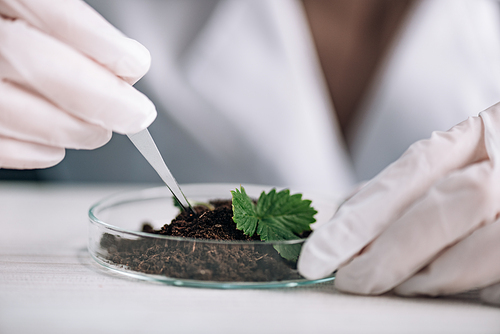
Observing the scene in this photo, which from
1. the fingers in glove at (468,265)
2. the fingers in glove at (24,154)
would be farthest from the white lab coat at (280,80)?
the fingers in glove at (468,265)

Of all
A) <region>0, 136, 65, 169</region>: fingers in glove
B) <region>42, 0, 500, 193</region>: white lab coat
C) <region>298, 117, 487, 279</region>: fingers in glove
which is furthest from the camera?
<region>42, 0, 500, 193</region>: white lab coat

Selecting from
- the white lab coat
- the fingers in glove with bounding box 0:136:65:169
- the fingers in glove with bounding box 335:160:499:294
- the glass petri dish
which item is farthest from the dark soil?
the white lab coat

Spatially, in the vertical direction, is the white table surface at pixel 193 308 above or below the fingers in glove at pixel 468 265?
below

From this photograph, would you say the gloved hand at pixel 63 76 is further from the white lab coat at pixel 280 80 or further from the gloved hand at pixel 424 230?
the white lab coat at pixel 280 80

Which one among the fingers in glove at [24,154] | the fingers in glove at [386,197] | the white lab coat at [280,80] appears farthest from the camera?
the white lab coat at [280,80]

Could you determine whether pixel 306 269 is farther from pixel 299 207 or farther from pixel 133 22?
pixel 133 22

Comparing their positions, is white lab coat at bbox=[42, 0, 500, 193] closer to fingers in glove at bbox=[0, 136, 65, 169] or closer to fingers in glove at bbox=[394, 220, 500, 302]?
fingers in glove at bbox=[0, 136, 65, 169]

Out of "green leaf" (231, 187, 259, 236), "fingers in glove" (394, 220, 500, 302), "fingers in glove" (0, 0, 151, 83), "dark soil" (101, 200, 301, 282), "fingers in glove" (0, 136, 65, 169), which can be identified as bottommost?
"fingers in glove" (0, 136, 65, 169)
